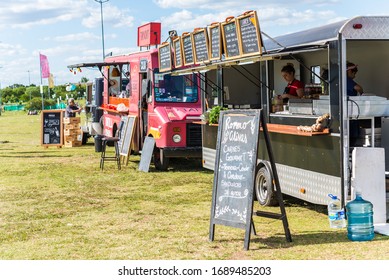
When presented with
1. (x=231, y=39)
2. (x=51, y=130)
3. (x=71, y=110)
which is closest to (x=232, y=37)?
(x=231, y=39)

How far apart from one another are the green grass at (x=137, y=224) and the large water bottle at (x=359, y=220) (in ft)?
0.36

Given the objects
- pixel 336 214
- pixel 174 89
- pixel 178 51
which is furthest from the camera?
pixel 174 89

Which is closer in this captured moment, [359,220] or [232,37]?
[359,220]

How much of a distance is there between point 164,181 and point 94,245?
5.79 m

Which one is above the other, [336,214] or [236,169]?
[236,169]

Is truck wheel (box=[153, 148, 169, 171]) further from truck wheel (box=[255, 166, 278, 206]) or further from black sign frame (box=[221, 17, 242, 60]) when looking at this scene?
black sign frame (box=[221, 17, 242, 60])

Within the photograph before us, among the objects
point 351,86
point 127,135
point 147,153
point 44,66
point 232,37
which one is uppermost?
point 44,66

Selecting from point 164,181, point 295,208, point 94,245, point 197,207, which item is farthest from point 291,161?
point 164,181

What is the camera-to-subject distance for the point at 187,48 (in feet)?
39.3

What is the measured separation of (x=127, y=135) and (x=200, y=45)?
5.28 m

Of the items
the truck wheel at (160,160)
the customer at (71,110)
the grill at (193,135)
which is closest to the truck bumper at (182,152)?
the grill at (193,135)

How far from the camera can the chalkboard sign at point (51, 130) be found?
23016mm

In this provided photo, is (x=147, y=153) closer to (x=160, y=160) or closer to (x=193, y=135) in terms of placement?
(x=160, y=160)

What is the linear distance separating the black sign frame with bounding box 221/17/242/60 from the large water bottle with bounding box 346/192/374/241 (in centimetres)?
273
